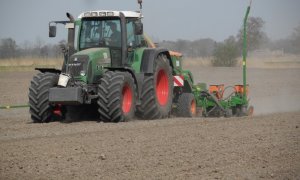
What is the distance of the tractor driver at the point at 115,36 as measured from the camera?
13.2 metres

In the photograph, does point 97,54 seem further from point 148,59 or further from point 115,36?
point 148,59

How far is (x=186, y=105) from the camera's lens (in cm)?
1462

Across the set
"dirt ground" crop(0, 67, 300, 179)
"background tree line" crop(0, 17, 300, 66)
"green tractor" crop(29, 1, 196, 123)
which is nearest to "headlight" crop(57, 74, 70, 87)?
"green tractor" crop(29, 1, 196, 123)

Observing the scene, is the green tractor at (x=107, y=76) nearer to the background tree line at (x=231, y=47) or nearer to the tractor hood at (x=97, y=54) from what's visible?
the tractor hood at (x=97, y=54)

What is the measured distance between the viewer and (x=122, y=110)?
12305 mm

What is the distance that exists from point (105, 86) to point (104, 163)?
463 cm

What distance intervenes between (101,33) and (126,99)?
1606 mm

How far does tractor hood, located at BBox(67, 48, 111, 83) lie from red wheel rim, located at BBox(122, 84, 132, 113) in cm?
67

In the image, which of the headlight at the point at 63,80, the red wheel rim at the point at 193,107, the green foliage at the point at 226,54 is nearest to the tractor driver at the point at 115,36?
the headlight at the point at 63,80

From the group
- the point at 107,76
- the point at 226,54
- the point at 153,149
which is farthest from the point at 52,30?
the point at 226,54

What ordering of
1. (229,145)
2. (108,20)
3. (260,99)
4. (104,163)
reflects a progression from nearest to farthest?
(104,163), (229,145), (108,20), (260,99)

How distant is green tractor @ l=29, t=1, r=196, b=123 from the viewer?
12.1 metres

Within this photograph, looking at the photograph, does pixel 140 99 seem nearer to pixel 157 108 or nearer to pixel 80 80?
pixel 157 108

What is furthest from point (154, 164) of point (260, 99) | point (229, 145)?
Result: point (260, 99)
